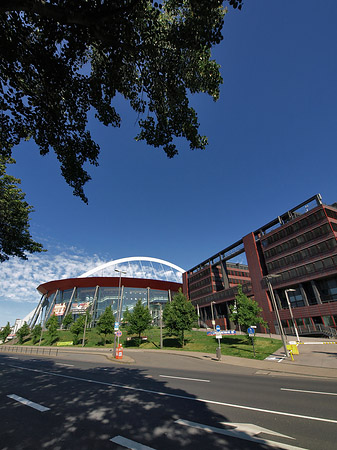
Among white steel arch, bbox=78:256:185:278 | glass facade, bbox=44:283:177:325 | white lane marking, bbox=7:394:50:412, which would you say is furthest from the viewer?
white steel arch, bbox=78:256:185:278

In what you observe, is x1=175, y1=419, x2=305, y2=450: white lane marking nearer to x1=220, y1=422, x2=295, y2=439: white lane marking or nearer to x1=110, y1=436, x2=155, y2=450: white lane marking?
x1=220, y1=422, x2=295, y2=439: white lane marking

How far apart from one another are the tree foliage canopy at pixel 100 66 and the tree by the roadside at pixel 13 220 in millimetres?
8355

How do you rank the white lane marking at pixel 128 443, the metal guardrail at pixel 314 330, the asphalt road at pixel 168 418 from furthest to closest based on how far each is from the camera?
the metal guardrail at pixel 314 330, the asphalt road at pixel 168 418, the white lane marking at pixel 128 443

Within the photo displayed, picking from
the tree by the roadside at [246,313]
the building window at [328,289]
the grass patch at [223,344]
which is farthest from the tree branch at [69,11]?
the building window at [328,289]

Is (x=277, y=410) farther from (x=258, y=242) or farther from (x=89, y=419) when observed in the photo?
(x=258, y=242)

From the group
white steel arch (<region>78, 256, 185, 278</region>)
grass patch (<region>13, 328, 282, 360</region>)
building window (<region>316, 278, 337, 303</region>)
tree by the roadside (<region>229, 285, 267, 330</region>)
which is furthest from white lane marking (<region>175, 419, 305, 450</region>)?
white steel arch (<region>78, 256, 185, 278</region>)

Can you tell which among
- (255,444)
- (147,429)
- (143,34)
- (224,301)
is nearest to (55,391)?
(147,429)

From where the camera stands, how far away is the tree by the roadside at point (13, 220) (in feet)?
47.6

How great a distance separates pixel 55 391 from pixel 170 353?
19.4 metres

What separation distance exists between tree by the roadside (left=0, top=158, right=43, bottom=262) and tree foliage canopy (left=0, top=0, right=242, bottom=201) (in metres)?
8.36

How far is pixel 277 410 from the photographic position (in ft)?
20.8

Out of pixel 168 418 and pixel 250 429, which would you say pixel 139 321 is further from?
pixel 250 429

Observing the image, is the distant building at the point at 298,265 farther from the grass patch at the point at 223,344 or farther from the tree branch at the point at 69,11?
the tree branch at the point at 69,11

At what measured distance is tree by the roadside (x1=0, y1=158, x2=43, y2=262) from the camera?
14.5 m
